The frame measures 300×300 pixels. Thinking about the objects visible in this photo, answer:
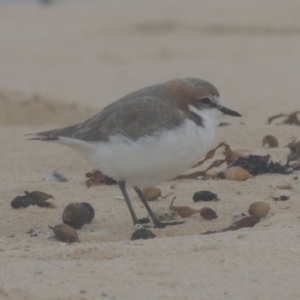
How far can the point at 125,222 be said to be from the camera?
231 inches

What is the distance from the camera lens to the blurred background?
1258 cm

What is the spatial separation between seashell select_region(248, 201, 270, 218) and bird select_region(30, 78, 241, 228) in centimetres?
47

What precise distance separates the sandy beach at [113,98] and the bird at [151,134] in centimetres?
40

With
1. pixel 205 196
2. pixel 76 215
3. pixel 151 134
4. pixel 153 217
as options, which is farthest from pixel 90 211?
pixel 205 196

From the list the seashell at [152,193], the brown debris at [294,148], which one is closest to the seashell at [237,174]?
the seashell at [152,193]

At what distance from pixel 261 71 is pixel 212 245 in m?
9.07

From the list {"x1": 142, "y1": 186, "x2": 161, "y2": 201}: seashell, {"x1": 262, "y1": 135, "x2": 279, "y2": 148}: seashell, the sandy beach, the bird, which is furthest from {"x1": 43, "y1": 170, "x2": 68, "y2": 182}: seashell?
{"x1": 262, "y1": 135, "x2": 279, "y2": 148}: seashell

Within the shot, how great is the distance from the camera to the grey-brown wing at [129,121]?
5.44 m

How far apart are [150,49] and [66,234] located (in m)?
10.7

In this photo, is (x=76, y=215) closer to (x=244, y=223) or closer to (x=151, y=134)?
(x=151, y=134)

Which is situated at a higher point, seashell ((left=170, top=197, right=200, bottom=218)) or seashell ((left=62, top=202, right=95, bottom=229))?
seashell ((left=62, top=202, right=95, bottom=229))

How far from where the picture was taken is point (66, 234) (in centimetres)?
526

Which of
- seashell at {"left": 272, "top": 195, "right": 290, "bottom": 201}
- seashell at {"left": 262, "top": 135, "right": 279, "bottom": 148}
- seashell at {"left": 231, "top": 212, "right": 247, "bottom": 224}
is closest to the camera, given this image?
seashell at {"left": 231, "top": 212, "right": 247, "bottom": 224}

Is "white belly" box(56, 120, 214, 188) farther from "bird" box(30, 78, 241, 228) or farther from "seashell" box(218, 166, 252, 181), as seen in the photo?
"seashell" box(218, 166, 252, 181)
